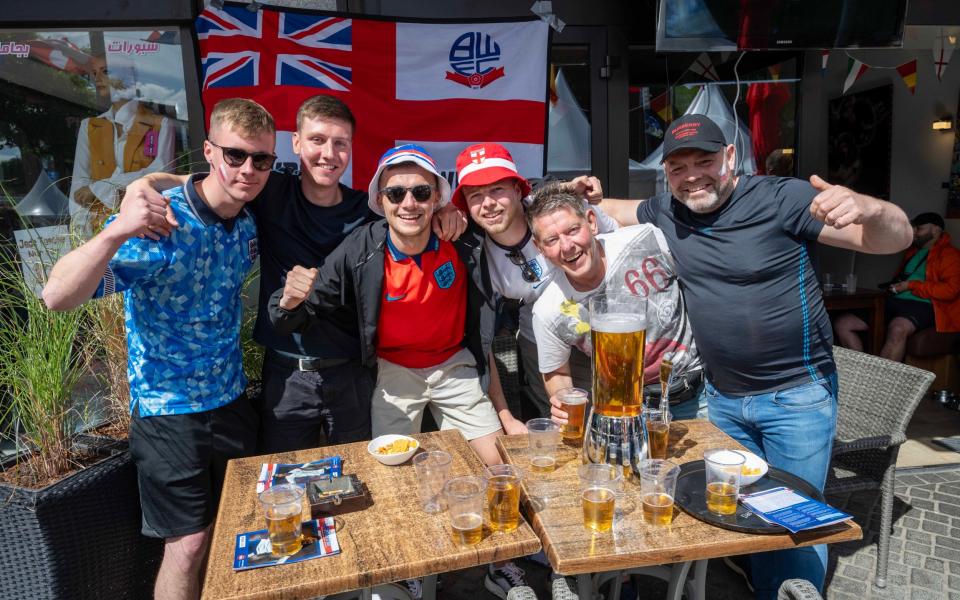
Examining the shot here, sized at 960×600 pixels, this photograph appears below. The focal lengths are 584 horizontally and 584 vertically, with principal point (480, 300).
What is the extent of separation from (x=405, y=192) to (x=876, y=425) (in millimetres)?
2704

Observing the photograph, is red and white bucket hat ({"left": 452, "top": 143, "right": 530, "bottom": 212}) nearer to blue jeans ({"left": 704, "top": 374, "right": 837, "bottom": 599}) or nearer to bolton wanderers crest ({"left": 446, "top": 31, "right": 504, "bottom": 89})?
blue jeans ({"left": 704, "top": 374, "right": 837, "bottom": 599})

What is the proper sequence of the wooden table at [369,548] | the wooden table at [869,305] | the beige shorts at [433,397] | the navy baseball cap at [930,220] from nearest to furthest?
the wooden table at [369,548] < the beige shorts at [433,397] < the wooden table at [869,305] < the navy baseball cap at [930,220]

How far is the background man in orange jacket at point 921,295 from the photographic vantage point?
561 centimetres

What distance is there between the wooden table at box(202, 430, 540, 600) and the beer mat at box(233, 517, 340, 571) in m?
0.02

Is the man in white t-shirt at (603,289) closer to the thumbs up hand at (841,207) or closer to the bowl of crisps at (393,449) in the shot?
the bowl of crisps at (393,449)

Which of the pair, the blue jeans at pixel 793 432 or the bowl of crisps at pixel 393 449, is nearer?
the bowl of crisps at pixel 393 449

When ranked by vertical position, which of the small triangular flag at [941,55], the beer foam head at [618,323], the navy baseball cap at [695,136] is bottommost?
the beer foam head at [618,323]

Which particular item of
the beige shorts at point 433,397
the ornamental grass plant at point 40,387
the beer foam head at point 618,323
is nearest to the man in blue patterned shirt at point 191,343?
the ornamental grass plant at point 40,387

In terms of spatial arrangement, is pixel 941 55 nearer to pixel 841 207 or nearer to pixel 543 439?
pixel 841 207

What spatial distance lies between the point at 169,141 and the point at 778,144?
17.5 feet

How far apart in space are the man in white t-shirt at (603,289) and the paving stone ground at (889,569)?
1.22m

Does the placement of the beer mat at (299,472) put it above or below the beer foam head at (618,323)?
below

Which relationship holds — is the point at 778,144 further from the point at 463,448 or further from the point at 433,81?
the point at 463,448

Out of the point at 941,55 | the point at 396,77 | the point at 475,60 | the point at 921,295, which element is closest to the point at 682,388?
the point at 475,60
